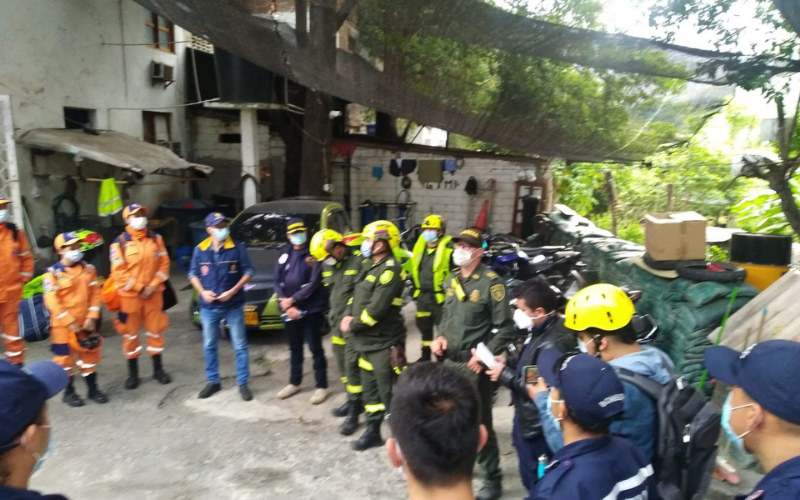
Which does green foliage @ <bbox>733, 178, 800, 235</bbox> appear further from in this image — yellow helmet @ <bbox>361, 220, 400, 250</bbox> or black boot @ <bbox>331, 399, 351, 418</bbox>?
black boot @ <bbox>331, 399, 351, 418</bbox>

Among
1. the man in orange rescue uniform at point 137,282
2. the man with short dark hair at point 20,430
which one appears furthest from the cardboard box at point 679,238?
the man with short dark hair at point 20,430

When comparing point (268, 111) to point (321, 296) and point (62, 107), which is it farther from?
point (321, 296)

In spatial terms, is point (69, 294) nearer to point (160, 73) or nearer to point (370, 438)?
point (370, 438)

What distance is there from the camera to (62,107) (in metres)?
9.51

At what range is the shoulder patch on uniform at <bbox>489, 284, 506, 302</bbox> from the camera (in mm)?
3736

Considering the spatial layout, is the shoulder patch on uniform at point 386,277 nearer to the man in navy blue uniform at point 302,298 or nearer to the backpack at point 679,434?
the man in navy blue uniform at point 302,298

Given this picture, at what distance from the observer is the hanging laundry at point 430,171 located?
41.3ft

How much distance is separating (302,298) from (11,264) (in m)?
2.86

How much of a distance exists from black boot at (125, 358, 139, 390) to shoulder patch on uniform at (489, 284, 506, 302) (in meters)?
3.71

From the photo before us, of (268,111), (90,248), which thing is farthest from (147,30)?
(90,248)

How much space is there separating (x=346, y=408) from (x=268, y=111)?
881 cm

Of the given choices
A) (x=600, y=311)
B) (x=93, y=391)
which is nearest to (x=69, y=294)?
(x=93, y=391)

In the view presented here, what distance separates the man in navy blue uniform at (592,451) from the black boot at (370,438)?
271 centimetres

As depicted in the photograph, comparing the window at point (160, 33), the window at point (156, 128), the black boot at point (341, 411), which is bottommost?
the black boot at point (341, 411)
